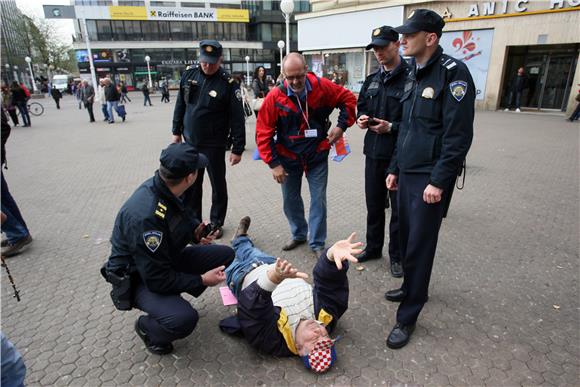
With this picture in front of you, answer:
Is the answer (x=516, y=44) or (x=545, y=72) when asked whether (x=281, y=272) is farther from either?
(x=545, y=72)

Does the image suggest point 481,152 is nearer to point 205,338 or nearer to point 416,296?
A: point 416,296

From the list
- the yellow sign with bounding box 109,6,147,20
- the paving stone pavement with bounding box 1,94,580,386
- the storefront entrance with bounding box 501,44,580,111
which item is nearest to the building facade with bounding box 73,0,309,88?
the yellow sign with bounding box 109,6,147,20

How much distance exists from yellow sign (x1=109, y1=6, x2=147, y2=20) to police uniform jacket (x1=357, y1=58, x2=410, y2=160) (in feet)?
172

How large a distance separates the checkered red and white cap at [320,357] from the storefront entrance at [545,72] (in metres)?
17.5

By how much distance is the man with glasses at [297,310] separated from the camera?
2389 millimetres

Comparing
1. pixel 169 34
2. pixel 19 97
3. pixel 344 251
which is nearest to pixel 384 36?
pixel 344 251

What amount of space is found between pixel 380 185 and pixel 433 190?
48.7 inches

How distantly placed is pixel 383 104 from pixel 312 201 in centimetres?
118

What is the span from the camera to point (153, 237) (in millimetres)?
2277

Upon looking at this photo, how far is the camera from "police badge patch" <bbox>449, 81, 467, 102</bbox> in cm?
225

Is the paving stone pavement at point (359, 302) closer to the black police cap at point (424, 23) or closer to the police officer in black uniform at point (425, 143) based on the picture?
the police officer in black uniform at point (425, 143)

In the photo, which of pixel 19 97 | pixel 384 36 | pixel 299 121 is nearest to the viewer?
pixel 384 36

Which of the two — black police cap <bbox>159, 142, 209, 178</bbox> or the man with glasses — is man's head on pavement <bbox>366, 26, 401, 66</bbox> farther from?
black police cap <bbox>159, 142, 209, 178</bbox>

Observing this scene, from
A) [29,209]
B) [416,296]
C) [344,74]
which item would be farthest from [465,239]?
[344,74]
